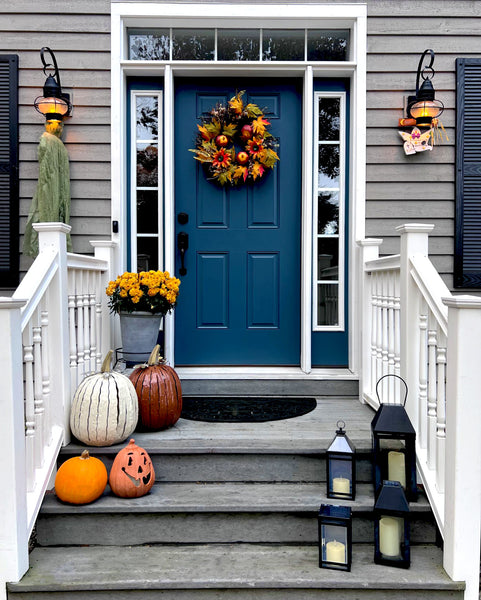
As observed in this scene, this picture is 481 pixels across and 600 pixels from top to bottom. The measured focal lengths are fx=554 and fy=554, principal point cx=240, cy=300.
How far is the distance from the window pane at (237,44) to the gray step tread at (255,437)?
2.39 m

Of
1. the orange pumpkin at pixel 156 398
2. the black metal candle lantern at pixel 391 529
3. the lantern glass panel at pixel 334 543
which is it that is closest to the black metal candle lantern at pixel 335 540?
the lantern glass panel at pixel 334 543

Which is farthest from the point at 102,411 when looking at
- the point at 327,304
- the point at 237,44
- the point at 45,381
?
the point at 237,44

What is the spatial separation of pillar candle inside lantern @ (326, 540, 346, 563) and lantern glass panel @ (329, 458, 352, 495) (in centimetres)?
30

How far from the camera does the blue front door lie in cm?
377

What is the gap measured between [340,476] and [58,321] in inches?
56.2

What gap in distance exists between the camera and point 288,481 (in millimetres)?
2543

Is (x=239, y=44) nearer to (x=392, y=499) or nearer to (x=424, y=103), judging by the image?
(x=424, y=103)

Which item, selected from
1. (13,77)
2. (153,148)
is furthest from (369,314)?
(13,77)

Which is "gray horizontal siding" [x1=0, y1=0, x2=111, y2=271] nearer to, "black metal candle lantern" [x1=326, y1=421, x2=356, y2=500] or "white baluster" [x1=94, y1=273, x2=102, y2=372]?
"white baluster" [x1=94, y1=273, x2=102, y2=372]

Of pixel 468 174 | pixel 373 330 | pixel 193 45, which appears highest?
pixel 193 45

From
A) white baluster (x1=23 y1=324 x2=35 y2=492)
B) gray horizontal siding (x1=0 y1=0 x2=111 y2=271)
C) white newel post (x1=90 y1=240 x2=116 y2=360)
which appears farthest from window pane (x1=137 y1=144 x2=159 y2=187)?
white baluster (x1=23 y1=324 x2=35 y2=492)

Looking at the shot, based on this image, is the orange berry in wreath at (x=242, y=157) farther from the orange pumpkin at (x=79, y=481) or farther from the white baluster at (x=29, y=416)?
the orange pumpkin at (x=79, y=481)

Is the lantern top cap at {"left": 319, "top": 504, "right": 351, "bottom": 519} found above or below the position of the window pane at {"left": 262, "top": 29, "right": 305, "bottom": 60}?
below

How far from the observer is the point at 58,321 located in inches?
99.6
